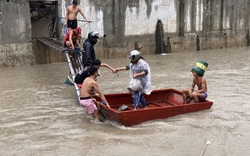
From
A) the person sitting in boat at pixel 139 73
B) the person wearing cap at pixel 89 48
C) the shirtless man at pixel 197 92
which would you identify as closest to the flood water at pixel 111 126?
the shirtless man at pixel 197 92

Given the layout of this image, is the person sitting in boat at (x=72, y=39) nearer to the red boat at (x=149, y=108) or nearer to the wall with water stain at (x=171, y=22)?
the red boat at (x=149, y=108)

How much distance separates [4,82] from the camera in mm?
10141

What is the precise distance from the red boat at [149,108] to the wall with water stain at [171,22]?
7.20m

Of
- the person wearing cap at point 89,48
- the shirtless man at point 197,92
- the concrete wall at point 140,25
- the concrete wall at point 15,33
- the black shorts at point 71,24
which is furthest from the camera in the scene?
the concrete wall at point 140,25

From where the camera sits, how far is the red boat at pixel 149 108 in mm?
5891

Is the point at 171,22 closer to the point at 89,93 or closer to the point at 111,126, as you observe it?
the point at 89,93

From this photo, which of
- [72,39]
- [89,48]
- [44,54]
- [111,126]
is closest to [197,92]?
[111,126]

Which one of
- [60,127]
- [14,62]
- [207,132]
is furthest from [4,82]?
[207,132]

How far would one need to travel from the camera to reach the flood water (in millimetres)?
5203

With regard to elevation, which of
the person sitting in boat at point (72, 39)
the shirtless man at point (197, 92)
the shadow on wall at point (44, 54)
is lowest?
the shirtless man at point (197, 92)

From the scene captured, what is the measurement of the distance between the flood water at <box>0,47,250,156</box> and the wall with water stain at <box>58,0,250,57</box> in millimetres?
4587

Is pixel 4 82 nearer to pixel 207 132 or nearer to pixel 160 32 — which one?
pixel 207 132

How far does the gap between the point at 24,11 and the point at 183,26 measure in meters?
7.68

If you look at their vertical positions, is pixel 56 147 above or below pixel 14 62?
below
